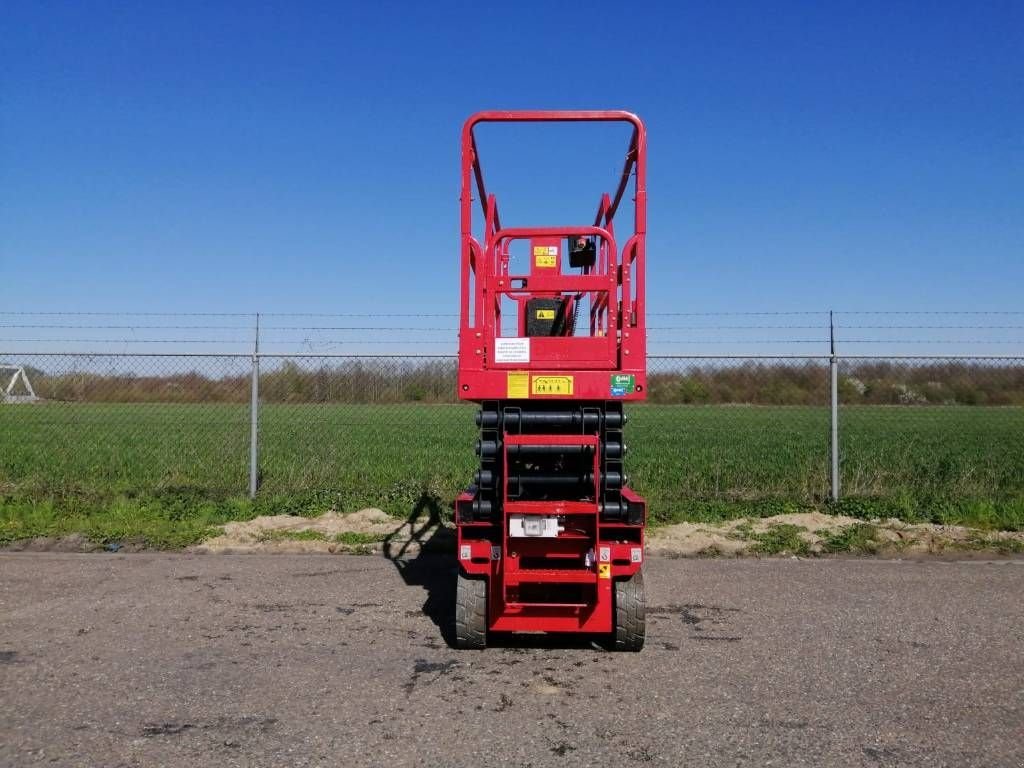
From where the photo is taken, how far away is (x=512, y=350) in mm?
5566

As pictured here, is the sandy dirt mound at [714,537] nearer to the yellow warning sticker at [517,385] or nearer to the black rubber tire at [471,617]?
the black rubber tire at [471,617]

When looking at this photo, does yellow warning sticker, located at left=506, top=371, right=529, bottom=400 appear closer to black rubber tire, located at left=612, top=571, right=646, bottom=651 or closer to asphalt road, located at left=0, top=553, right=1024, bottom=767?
black rubber tire, located at left=612, top=571, right=646, bottom=651

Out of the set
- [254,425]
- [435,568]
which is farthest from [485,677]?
[254,425]

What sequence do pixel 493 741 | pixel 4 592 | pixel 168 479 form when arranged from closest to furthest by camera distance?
pixel 493 741 < pixel 4 592 < pixel 168 479

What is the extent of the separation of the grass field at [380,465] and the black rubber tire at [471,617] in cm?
436

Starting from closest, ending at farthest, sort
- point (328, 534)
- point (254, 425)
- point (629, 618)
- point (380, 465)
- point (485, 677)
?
point (485, 677) → point (629, 618) → point (328, 534) → point (254, 425) → point (380, 465)

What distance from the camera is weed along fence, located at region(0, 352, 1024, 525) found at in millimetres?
10180

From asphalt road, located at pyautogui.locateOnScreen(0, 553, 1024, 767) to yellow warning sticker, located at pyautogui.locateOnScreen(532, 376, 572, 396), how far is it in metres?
1.60

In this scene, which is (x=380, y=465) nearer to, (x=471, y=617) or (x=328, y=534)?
(x=328, y=534)

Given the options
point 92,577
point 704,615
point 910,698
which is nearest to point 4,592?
point 92,577

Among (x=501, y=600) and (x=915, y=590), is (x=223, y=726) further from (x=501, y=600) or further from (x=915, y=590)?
(x=915, y=590)

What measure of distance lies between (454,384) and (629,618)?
6.23m

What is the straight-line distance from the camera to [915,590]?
23.3 feet

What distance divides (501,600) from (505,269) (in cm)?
276
